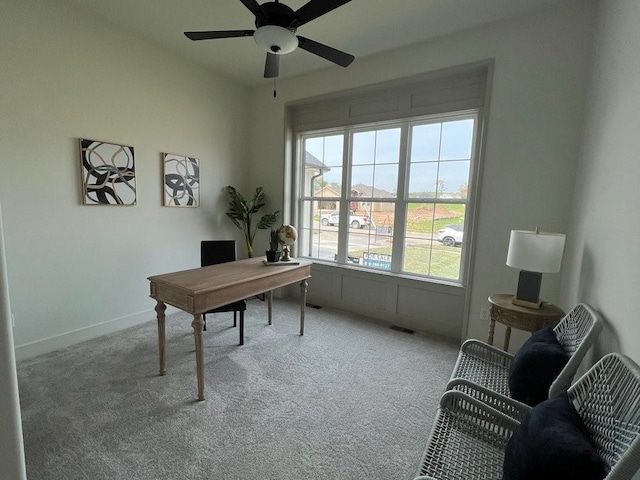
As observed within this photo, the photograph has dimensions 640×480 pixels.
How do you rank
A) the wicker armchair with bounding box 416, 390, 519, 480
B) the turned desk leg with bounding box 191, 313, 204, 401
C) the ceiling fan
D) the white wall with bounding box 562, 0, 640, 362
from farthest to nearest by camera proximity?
the turned desk leg with bounding box 191, 313, 204, 401
the ceiling fan
the white wall with bounding box 562, 0, 640, 362
the wicker armchair with bounding box 416, 390, 519, 480


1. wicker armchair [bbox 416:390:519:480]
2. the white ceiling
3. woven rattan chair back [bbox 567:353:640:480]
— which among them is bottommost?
wicker armchair [bbox 416:390:519:480]

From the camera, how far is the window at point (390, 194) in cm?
317

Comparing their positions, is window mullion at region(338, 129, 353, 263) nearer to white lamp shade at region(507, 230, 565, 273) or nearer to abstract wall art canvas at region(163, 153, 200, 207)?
abstract wall art canvas at region(163, 153, 200, 207)

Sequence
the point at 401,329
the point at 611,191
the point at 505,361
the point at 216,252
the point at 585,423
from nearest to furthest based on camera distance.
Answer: the point at 585,423 → the point at 611,191 → the point at 505,361 → the point at 216,252 → the point at 401,329

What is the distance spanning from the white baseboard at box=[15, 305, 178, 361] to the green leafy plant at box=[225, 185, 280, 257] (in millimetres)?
1550

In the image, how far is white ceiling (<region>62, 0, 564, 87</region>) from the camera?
2.49 meters

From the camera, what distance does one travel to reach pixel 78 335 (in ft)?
9.35

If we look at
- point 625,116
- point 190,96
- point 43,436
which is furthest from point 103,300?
point 625,116

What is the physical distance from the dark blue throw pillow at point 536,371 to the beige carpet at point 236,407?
2.14 feet

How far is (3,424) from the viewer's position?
2.23 ft

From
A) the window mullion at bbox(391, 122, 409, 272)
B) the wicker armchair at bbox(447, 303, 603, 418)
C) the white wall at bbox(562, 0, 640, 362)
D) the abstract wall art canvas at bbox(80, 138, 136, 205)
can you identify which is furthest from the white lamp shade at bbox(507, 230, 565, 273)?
the abstract wall art canvas at bbox(80, 138, 136, 205)

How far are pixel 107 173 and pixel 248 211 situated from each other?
5.44 ft

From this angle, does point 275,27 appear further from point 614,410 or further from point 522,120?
point 614,410

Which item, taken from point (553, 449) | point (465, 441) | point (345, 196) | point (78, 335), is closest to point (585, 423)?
point (553, 449)
